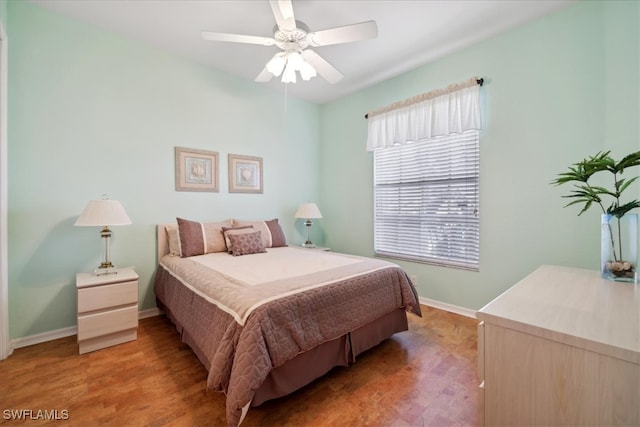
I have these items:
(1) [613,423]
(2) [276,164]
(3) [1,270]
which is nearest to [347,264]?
(1) [613,423]

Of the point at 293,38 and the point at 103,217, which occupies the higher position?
the point at 293,38

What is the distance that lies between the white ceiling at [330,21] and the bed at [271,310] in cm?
187

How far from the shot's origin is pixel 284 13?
1751mm

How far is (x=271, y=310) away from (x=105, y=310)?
1.65 m

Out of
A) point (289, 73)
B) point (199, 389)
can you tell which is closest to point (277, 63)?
point (289, 73)

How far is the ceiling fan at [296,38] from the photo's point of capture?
1790mm

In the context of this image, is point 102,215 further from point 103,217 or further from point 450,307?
point 450,307

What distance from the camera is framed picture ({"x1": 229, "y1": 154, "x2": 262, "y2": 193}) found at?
341 cm

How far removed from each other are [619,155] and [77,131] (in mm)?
4429

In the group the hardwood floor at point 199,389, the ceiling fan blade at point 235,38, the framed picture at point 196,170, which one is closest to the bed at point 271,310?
the hardwood floor at point 199,389

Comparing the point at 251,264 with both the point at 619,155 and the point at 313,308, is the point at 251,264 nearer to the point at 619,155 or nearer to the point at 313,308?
the point at 313,308

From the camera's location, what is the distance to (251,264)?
7.69 feet

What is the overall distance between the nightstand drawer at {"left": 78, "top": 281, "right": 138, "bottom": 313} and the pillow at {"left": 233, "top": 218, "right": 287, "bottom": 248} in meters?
1.22

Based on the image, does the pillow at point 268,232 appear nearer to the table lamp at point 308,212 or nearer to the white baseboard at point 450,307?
the table lamp at point 308,212
